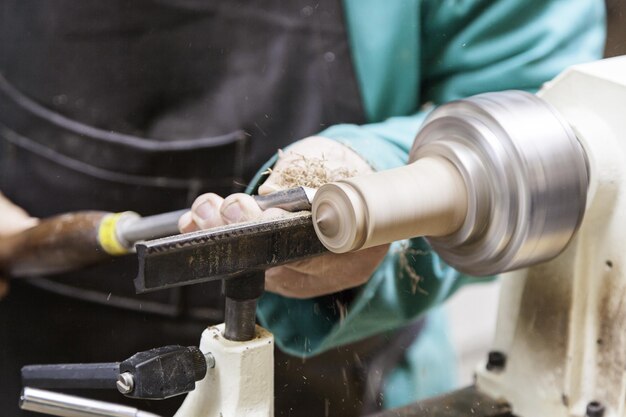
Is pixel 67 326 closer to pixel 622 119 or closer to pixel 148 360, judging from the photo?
pixel 148 360

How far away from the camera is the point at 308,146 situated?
2.28 ft

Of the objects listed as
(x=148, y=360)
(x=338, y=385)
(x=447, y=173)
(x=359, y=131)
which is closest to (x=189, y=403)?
(x=148, y=360)

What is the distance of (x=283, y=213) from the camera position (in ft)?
1.73

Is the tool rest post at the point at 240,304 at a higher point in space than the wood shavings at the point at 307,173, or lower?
lower

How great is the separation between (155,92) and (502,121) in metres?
0.40

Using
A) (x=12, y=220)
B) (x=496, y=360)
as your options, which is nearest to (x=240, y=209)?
(x=496, y=360)

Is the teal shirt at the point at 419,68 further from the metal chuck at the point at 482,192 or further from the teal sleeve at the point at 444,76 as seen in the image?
the metal chuck at the point at 482,192

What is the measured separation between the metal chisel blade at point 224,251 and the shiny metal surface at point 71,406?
13 cm

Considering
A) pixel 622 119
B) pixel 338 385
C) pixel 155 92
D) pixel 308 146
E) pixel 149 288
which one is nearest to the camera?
pixel 149 288

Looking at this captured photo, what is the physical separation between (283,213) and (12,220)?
15.9 inches

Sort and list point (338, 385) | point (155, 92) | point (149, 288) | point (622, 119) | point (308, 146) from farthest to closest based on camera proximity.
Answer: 1. point (338, 385)
2. point (155, 92)
3. point (308, 146)
4. point (622, 119)
5. point (149, 288)

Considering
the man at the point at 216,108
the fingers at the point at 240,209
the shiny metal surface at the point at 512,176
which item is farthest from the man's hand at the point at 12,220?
the shiny metal surface at the point at 512,176

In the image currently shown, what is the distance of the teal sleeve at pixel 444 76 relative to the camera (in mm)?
801

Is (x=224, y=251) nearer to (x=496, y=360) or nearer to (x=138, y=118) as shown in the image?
(x=496, y=360)
